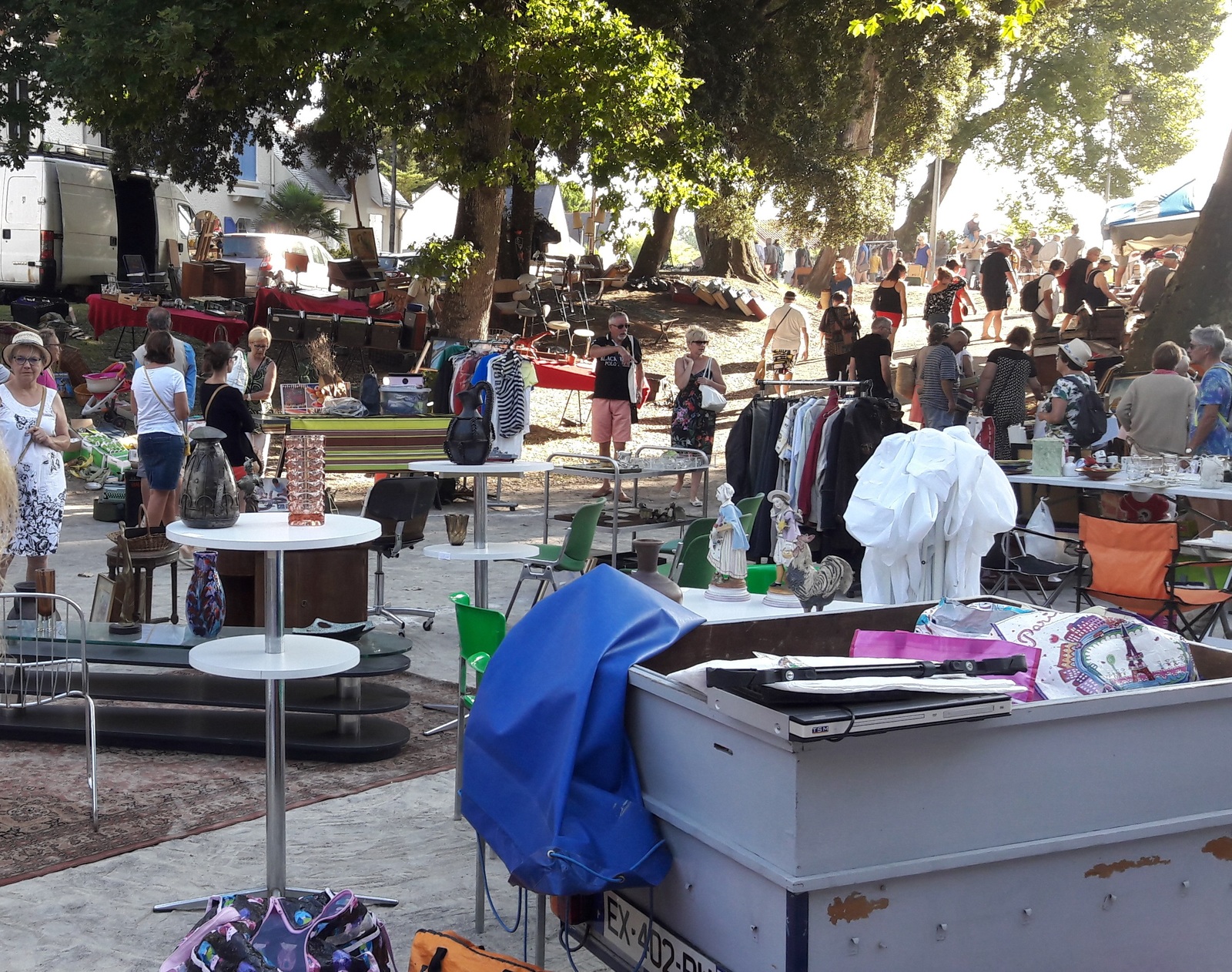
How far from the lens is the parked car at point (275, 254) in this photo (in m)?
25.2

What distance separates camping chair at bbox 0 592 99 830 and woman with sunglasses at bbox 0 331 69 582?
2.20 feet

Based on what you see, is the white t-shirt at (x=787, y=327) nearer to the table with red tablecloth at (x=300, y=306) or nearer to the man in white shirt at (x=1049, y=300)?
the man in white shirt at (x=1049, y=300)

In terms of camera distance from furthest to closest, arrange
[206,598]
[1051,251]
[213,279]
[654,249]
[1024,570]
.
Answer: [1051,251]
[654,249]
[213,279]
[1024,570]
[206,598]

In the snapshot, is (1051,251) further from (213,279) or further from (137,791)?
(137,791)

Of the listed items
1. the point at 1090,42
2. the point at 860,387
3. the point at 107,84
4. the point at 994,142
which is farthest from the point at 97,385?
the point at 994,142

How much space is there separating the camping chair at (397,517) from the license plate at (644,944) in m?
4.50

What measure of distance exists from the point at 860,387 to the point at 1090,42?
1010 inches

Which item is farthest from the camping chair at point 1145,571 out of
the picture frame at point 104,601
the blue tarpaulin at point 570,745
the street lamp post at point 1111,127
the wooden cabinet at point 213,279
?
the street lamp post at point 1111,127

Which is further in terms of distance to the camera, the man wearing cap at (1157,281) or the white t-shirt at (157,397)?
the man wearing cap at (1157,281)

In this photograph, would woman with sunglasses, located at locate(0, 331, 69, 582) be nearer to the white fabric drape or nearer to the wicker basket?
the wicker basket

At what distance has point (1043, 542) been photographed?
847 cm

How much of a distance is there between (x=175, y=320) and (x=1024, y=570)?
12.7 m

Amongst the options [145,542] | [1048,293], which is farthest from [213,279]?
[145,542]

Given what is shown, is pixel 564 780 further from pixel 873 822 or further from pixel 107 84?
pixel 107 84
